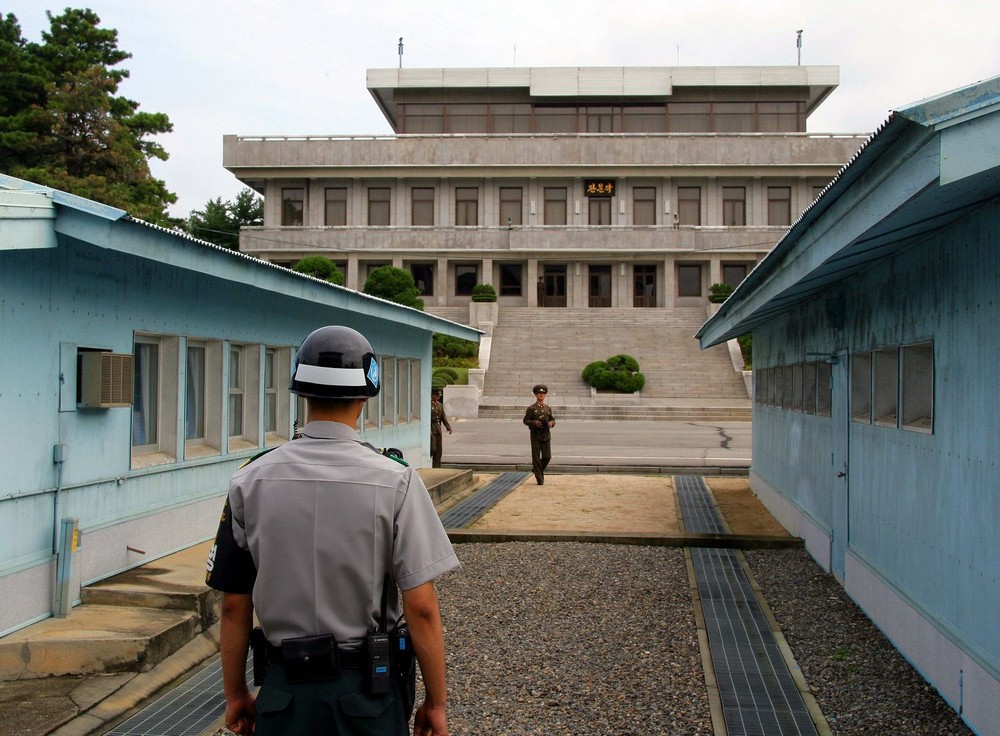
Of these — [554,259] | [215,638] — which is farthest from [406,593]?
[554,259]

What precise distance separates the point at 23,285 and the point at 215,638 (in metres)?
2.77

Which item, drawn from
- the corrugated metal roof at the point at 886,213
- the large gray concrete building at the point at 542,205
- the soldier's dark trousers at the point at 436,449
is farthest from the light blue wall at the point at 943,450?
the large gray concrete building at the point at 542,205

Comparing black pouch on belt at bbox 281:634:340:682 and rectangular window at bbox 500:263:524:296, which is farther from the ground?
rectangular window at bbox 500:263:524:296

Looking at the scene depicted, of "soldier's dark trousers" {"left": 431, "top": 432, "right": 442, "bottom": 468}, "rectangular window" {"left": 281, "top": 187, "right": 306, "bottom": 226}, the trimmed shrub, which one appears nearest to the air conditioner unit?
"soldier's dark trousers" {"left": 431, "top": 432, "right": 442, "bottom": 468}

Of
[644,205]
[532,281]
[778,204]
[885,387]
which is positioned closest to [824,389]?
[885,387]

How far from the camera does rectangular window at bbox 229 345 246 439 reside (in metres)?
10.3

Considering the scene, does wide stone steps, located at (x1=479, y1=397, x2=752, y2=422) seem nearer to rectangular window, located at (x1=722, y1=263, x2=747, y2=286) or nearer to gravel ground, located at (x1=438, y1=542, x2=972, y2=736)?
rectangular window, located at (x1=722, y1=263, x2=747, y2=286)

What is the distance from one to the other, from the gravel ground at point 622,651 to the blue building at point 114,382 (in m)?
2.69

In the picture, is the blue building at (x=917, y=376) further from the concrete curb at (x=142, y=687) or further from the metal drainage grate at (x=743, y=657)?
the concrete curb at (x=142, y=687)

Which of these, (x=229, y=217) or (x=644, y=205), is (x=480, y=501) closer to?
(x=644, y=205)

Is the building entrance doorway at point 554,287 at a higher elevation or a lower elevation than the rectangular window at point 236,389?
higher

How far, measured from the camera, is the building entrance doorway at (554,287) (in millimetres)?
52250

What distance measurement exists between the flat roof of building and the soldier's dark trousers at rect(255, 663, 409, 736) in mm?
55313

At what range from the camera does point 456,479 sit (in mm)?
15828
